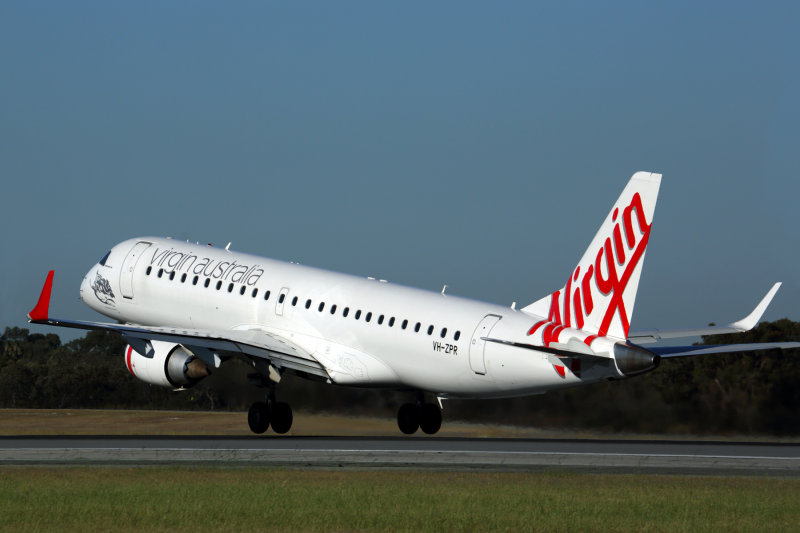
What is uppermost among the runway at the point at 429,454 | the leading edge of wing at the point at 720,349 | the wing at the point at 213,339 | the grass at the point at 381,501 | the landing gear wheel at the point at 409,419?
the wing at the point at 213,339

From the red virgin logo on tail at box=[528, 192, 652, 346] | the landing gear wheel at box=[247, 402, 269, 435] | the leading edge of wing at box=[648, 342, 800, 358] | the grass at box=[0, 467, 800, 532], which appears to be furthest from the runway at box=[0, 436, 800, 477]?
the red virgin logo on tail at box=[528, 192, 652, 346]

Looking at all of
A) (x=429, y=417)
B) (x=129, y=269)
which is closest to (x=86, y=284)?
(x=129, y=269)

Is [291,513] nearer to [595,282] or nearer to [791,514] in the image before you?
[791,514]

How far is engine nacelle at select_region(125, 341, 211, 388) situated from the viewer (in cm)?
4231

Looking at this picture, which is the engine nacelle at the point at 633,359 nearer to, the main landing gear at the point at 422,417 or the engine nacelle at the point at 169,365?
the main landing gear at the point at 422,417

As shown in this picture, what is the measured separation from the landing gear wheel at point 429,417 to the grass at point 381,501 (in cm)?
1375

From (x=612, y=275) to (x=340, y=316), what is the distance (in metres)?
10.2

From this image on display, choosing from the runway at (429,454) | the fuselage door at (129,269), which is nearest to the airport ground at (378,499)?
the runway at (429,454)

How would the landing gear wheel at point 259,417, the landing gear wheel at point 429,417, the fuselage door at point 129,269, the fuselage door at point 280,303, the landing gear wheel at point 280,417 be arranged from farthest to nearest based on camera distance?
the fuselage door at point 129,269, the fuselage door at point 280,303, the landing gear wheel at point 429,417, the landing gear wheel at point 280,417, the landing gear wheel at point 259,417

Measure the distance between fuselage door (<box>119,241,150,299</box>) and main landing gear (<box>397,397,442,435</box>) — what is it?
11921mm

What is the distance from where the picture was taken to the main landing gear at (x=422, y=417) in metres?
43.5

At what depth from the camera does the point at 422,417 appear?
143 ft

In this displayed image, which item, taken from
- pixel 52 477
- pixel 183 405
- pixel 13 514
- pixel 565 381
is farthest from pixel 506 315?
pixel 183 405

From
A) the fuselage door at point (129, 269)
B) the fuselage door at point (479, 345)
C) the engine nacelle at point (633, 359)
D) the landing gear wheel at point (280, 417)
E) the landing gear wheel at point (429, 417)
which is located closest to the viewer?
the engine nacelle at point (633, 359)
